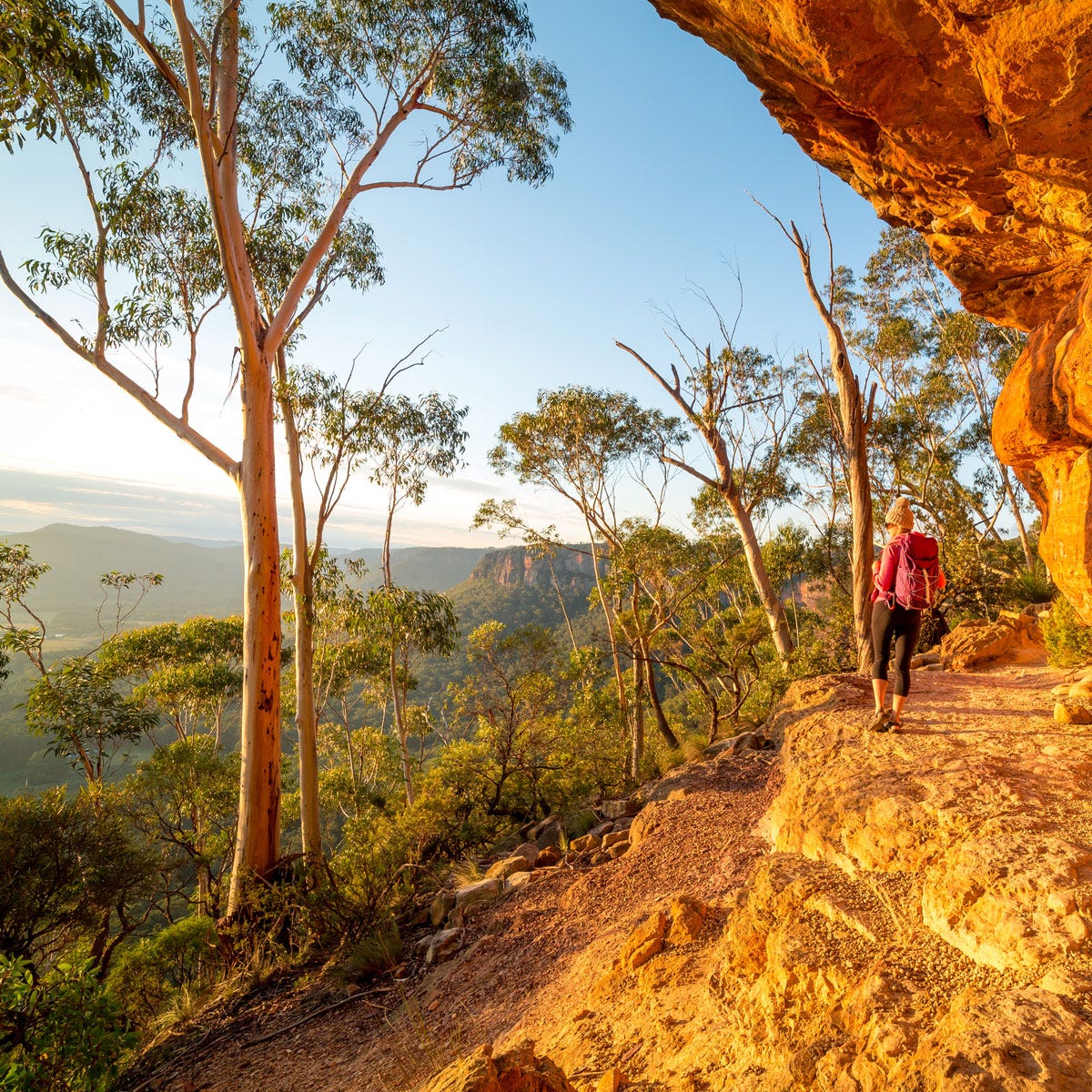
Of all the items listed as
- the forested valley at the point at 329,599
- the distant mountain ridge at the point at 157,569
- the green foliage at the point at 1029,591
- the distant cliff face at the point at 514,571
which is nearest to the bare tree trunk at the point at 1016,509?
the forested valley at the point at 329,599

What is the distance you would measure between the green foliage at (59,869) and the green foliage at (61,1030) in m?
2.53

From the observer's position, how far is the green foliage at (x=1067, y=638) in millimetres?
5125

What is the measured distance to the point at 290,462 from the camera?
28.8ft

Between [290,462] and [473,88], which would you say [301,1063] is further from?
[473,88]

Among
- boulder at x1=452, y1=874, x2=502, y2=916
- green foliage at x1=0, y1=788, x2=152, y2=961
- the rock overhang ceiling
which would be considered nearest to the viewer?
the rock overhang ceiling

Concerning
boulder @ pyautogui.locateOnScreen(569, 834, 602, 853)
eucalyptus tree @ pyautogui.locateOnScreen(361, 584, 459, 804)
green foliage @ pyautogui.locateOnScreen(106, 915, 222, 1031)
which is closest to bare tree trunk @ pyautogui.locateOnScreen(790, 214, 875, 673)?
boulder @ pyautogui.locateOnScreen(569, 834, 602, 853)

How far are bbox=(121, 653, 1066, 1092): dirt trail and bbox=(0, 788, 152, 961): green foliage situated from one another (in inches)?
122

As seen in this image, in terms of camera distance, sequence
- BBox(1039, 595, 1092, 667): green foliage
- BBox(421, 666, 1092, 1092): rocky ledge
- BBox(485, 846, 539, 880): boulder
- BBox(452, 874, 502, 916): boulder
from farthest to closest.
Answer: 1. BBox(1039, 595, 1092, 667): green foliage
2. BBox(485, 846, 539, 880): boulder
3. BBox(452, 874, 502, 916): boulder
4. BBox(421, 666, 1092, 1092): rocky ledge

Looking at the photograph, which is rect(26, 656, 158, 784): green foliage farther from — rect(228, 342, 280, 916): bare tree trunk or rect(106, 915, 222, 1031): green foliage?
rect(228, 342, 280, 916): bare tree trunk

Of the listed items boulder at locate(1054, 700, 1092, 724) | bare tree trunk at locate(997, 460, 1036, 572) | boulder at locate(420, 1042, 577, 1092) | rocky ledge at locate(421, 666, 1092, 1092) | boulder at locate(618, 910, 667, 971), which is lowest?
boulder at locate(618, 910, 667, 971)

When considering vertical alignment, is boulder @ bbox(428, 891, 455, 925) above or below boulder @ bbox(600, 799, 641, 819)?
below

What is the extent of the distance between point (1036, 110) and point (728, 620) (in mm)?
17689

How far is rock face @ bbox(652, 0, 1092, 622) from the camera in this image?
3.60 metres

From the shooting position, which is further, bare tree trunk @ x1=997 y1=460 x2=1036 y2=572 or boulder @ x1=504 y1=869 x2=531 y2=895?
bare tree trunk @ x1=997 y1=460 x2=1036 y2=572
